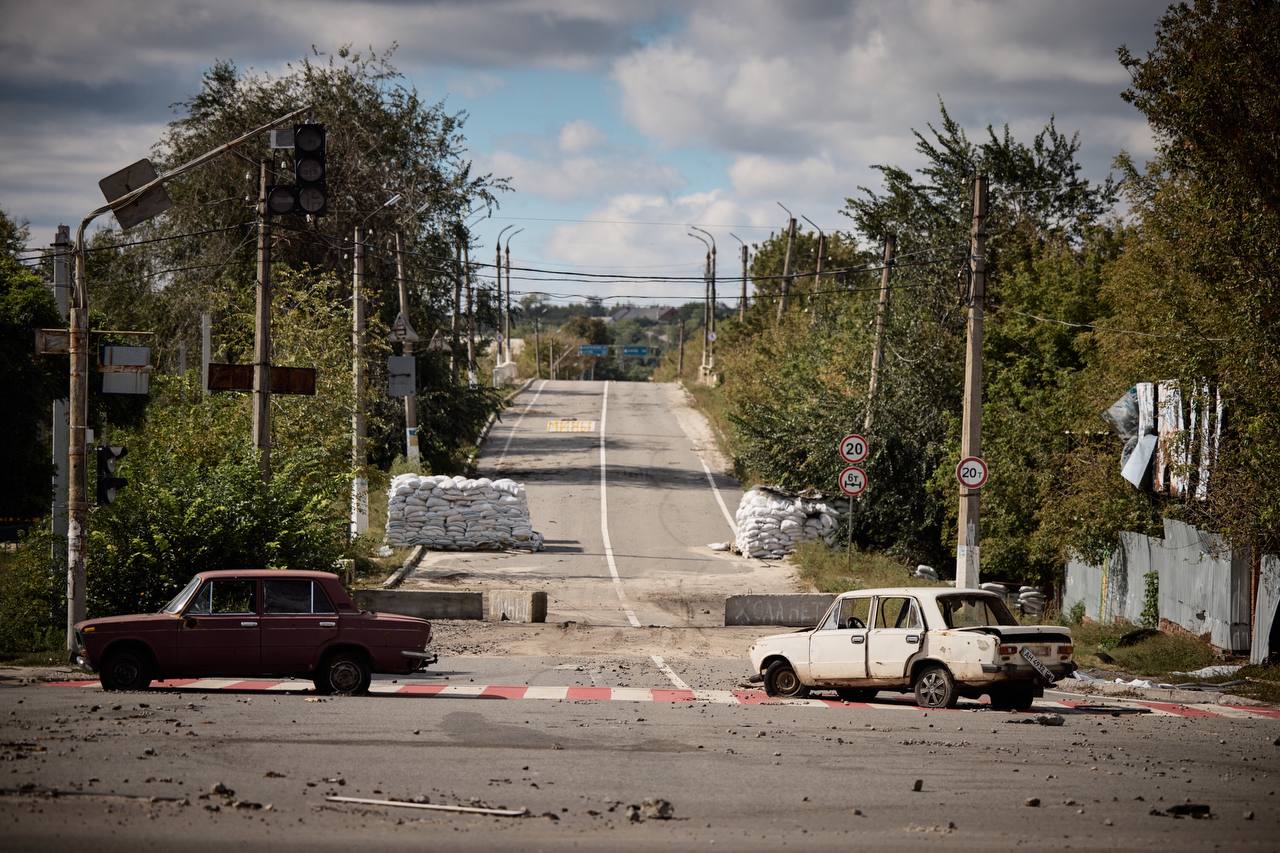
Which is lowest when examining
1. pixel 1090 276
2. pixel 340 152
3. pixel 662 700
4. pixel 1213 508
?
pixel 662 700

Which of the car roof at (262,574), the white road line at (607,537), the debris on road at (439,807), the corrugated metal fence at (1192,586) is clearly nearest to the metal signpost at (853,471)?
the white road line at (607,537)

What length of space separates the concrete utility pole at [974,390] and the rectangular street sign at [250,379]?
12060 millimetres

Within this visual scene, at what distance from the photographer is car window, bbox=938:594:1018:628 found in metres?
16.4

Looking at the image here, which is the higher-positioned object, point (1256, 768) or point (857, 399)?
point (857, 399)

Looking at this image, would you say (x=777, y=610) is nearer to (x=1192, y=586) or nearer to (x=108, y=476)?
(x=1192, y=586)

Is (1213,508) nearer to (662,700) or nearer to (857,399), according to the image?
(662,700)

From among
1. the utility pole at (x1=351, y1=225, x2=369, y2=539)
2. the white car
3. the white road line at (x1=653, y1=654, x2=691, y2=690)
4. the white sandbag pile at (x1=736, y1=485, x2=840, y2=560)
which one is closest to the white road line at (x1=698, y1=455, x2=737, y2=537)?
the white sandbag pile at (x1=736, y1=485, x2=840, y2=560)

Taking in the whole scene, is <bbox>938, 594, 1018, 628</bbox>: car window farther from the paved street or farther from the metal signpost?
the metal signpost

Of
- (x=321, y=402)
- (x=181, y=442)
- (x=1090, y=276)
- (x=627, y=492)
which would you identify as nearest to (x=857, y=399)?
(x=1090, y=276)

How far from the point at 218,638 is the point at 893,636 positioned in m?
8.26

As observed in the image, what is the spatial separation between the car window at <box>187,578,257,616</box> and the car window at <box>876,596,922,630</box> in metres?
7.78

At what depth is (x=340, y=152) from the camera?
4669 cm

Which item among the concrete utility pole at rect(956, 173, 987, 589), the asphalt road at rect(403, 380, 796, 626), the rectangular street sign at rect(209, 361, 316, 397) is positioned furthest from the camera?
the asphalt road at rect(403, 380, 796, 626)

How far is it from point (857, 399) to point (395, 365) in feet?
42.6
